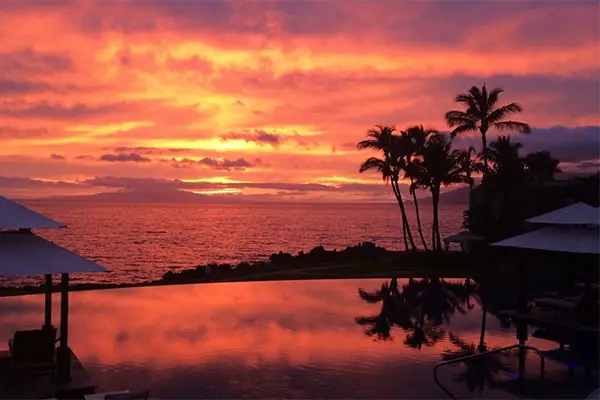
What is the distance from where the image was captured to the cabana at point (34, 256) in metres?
8.22

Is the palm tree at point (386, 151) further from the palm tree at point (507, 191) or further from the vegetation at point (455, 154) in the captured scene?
the palm tree at point (507, 191)

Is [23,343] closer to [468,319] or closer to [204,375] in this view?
[204,375]

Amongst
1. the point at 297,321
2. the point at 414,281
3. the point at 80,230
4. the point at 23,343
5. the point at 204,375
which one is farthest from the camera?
the point at 80,230

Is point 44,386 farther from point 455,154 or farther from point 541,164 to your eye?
point 541,164

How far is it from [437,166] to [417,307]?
16.2 meters

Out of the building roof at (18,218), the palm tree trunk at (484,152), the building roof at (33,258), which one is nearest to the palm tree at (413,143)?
the palm tree trunk at (484,152)

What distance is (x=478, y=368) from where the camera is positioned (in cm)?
1008

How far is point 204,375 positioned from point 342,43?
9504mm

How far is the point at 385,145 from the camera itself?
104ft

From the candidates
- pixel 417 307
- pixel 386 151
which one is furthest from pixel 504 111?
pixel 417 307

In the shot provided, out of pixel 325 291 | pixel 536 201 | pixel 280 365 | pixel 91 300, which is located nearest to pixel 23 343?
pixel 280 365

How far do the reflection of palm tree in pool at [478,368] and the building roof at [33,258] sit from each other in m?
5.73

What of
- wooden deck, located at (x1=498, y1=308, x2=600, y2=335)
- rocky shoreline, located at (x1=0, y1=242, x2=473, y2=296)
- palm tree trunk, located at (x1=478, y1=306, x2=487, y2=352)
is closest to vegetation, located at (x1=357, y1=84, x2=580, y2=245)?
rocky shoreline, located at (x1=0, y1=242, x2=473, y2=296)

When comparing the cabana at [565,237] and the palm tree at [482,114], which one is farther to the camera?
the palm tree at [482,114]
